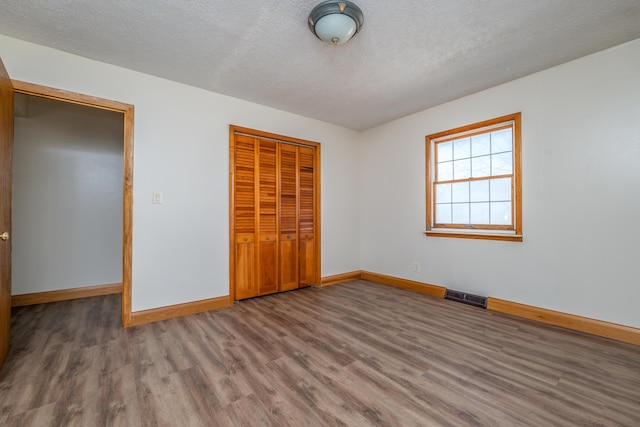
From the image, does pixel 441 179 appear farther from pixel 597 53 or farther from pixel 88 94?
pixel 88 94

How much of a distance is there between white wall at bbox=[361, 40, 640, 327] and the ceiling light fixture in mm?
2134

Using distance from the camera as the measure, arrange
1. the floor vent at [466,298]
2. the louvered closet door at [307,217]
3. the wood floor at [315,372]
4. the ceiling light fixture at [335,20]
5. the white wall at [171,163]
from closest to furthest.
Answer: the wood floor at [315,372], the ceiling light fixture at [335,20], the white wall at [171,163], the floor vent at [466,298], the louvered closet door at [307,217]

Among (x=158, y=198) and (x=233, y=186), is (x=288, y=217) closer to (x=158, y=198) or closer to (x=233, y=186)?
(x=233, y=186)

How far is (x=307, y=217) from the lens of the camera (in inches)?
163

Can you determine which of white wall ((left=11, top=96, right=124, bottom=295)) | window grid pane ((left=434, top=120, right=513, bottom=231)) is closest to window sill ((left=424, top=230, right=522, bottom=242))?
window grid pane ((left=434, top=120, right=513, bottom=231))

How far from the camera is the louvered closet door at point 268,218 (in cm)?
365

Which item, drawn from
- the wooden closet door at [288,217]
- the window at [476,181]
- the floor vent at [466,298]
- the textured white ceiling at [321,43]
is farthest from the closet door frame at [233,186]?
the floor vent at [466,298]

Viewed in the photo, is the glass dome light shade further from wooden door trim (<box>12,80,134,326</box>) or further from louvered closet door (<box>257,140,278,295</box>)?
wooden door trim (<box>12,80,134,326</box>)

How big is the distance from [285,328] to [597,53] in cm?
389

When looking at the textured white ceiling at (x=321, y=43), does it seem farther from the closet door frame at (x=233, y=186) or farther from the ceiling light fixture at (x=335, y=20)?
the closet door frame at (x=233, y=186)

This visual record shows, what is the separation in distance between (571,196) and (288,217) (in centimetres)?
321

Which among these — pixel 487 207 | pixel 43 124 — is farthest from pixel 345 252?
pixel 43 124

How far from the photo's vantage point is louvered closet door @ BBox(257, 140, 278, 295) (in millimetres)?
3648

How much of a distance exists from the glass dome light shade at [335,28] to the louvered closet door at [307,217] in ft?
6.81
